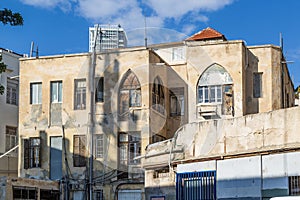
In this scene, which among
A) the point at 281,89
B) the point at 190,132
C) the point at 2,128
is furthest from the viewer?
the point at 2,128

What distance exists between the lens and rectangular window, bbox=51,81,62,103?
90.1 feet

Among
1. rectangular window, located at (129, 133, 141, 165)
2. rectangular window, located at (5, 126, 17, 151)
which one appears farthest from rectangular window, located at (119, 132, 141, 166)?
rectangular window, located at (5, 126, 17, 151)

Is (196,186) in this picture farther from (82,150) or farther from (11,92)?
(11,92)

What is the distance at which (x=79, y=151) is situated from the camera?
26547 millimetres

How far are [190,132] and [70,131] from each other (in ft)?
34.7

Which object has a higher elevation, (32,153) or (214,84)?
(214,84)

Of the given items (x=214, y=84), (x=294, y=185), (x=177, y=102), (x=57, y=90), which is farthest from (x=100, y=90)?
(x=294, y=185)

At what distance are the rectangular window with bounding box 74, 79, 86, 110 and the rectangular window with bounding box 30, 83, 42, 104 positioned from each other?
1990mm

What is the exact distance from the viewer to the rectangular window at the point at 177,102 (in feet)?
88.8

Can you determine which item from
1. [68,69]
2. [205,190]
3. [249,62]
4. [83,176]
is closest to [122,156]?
[83,176]

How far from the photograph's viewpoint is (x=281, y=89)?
2678 cm

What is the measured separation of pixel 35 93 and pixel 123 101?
474 cm

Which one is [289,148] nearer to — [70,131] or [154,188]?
[154,188]

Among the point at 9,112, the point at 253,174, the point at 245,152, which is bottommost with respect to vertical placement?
the point at 253,174
